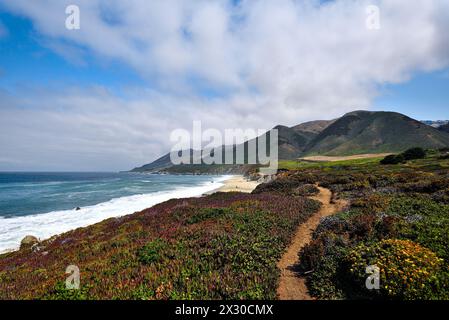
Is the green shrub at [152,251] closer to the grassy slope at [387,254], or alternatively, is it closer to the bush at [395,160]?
the grassy slope at [387,254]

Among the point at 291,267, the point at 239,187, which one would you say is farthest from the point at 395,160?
the point at 291,267

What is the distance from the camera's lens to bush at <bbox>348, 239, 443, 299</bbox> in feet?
20.4

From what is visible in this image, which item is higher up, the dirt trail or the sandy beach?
the dirt trail

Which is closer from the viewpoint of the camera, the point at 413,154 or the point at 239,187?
the point at 239,187

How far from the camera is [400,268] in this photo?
6930 millimetres

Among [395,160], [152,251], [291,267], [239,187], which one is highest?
[395,160]

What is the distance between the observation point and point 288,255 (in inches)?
408

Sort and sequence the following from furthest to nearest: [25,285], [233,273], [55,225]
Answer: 1. [55,225]
2. [25,285]
3. [233,273]

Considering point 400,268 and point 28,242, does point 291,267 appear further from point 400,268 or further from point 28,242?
point 28,242

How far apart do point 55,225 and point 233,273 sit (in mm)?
28830

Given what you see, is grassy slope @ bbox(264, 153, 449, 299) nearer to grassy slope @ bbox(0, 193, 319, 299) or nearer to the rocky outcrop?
grassy slope @ bbox(0, 193, 319, 299)

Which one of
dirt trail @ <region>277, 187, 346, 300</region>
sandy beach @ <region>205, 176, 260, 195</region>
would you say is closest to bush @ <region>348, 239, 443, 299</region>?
dirt trail @ <region>277, 187, 346, 300</region>
